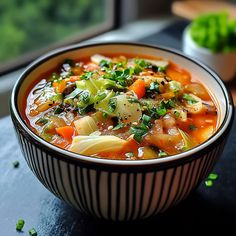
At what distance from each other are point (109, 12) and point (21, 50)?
191 cm

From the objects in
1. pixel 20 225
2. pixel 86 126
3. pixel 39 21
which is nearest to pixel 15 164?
pixel 20 225

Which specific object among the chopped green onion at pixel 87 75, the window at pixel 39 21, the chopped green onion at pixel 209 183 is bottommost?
the window at pixel 39 21

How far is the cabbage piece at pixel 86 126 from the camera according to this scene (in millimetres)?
960

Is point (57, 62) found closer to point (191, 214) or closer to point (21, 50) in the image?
point (191, 214)

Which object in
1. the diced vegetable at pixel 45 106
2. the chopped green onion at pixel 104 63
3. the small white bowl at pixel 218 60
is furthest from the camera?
the small white bowl at pixel 218 60

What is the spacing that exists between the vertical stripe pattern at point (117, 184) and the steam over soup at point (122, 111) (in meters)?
0.06

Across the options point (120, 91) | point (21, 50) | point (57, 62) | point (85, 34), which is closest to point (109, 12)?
point (85, 34)

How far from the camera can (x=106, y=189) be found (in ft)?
2.87

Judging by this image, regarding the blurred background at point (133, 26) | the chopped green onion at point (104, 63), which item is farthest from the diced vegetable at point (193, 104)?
the blurred background at point (133, 26)

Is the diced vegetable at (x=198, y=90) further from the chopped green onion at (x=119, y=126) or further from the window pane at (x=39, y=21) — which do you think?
the window pane at (x=39, y=21)

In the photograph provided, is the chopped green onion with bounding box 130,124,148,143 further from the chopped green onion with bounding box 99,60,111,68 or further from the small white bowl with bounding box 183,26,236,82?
the small white bowl with bounding box 183,26,236,82

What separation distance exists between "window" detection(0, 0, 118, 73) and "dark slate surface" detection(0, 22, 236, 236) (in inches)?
113

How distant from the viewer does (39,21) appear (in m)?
4.14

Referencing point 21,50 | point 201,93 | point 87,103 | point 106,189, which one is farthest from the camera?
point 21,50
